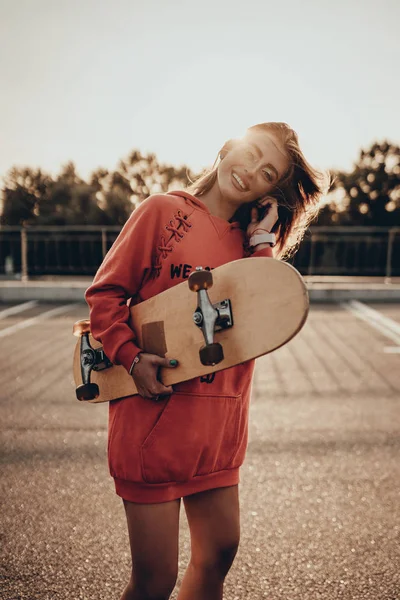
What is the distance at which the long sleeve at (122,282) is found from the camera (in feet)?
4.57

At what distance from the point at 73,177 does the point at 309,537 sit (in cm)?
5085

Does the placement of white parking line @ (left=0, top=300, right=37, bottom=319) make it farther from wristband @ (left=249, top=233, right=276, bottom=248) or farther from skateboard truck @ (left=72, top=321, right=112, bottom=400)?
wristband @ (left=249, top=233, right=276, bottom=248)

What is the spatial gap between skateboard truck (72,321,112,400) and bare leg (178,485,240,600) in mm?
401

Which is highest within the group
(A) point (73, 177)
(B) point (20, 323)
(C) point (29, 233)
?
(A) point (73, 177)

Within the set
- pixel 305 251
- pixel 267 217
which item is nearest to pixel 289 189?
pixel 267 217

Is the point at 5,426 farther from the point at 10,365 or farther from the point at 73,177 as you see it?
the point at 73,177

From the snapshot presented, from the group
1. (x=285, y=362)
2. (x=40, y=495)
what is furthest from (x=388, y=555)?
(x=285, y=362)

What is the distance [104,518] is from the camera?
8.64ft

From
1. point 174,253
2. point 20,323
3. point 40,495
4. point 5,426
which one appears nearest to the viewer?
point 174,253

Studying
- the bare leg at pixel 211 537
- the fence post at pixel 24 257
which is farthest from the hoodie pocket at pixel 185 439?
the fence post at pixel 24 257

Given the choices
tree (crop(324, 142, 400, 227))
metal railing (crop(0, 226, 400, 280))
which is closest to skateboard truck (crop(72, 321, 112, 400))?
metal railing (crop(0, 226, 400, 280))

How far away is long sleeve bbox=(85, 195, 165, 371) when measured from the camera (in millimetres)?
1393

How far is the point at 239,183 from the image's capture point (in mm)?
1487

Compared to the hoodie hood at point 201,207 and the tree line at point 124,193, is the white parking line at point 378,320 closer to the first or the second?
the hoodie hood at point 201,207
